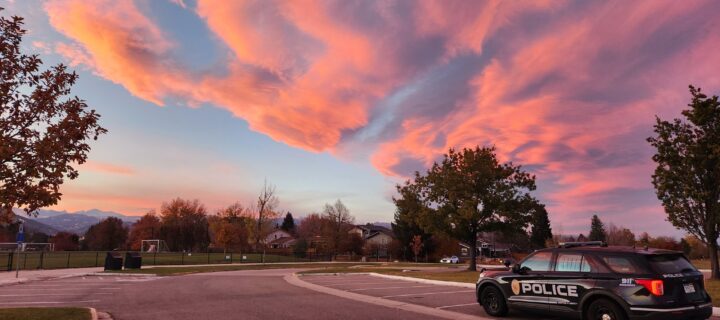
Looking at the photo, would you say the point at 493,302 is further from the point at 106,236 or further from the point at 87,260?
the point at 106,236

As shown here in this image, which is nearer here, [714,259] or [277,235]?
[714,259]

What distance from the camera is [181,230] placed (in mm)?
102062

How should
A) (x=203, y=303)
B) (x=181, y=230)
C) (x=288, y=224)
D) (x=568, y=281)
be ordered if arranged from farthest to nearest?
(x=288, y=224), (x=181, y=230), (x=203, y=303), (x=568, y=281)

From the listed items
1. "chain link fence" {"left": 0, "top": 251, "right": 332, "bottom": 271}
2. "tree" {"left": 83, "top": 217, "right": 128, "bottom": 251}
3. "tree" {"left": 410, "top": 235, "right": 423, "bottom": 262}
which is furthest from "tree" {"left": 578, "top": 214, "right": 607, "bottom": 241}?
"tree" {"left": 83, "top": 217, "right": 128, "bottom": 251}

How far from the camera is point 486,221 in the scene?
1476 inches

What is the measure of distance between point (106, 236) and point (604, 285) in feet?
376

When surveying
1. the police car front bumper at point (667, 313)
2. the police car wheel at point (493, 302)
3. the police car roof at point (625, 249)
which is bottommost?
the police car wheel at point (493, 302)

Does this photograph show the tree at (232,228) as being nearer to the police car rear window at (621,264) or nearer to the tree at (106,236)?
the tree at (106,236)

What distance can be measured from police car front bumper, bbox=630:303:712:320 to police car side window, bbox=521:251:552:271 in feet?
7.33

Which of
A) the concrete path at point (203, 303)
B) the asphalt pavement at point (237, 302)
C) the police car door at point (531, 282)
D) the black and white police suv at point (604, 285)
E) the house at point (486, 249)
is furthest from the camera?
the house at point (486, 249)

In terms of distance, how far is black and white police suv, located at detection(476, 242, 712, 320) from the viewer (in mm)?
9156

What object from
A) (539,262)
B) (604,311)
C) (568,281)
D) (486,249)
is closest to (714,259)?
(539,262)

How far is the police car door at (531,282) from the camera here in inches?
441

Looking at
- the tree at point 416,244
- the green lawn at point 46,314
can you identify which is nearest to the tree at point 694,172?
the green lawn at point 46,314
